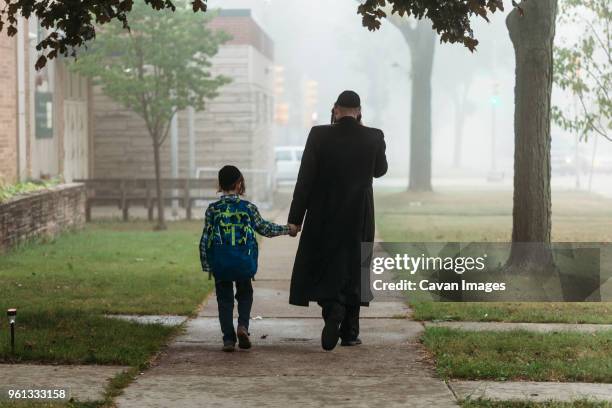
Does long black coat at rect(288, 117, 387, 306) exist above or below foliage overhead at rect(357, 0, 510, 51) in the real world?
below

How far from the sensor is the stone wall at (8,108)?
70.3ft

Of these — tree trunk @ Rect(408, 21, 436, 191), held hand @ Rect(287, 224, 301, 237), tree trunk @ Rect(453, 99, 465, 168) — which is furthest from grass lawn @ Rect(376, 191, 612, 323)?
tree trunk @ Rect(453, 99, 465, 168)

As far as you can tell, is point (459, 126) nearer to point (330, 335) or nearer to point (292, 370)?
point (330, 335)

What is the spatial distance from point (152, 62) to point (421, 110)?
16.1 m

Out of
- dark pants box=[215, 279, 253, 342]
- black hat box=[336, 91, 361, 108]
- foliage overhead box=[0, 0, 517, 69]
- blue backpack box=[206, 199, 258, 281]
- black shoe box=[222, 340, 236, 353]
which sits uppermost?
foliage overhead box=[0, 0, 517, 69]

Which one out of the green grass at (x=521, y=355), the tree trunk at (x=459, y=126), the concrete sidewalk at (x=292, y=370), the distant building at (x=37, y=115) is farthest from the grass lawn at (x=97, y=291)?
the tree trunk at (x=459, y=126)

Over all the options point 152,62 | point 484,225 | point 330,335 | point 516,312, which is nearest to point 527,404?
point 330,335

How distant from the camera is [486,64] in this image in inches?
3324

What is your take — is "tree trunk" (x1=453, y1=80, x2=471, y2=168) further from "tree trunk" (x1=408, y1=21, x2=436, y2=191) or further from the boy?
the boy

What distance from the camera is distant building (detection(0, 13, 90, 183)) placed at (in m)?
21.8

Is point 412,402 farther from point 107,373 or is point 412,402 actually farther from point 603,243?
point 603,243

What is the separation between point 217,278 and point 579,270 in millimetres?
7073
